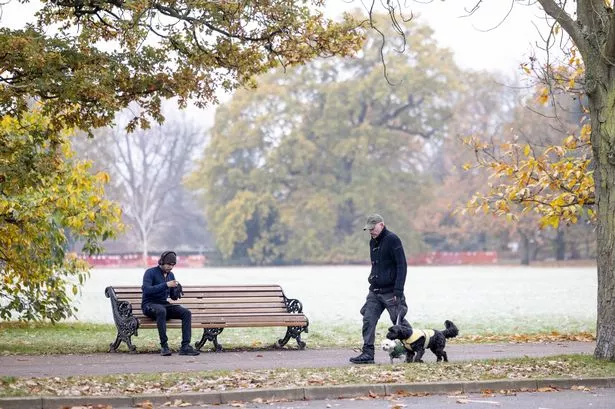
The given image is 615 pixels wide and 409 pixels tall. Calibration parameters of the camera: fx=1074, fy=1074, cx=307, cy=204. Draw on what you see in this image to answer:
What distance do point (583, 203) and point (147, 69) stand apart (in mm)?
7475

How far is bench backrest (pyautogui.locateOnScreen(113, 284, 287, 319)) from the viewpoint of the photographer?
16.0 metres

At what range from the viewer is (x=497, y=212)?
18.8 metres

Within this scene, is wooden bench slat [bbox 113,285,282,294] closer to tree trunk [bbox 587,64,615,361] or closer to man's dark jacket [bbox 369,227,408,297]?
man's dark jacket [bbox 369,227,408,297]

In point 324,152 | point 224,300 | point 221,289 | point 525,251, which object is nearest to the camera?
point 224,300

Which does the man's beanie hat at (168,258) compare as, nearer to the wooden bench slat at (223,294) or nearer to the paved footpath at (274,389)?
the paved footpath at (274,389)

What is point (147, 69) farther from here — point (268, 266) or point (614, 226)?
point (268, 266)

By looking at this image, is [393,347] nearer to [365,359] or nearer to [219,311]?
[365,359]

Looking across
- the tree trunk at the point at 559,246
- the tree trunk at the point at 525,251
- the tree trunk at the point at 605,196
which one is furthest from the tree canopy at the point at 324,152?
the tree trunk at the point at 605,196

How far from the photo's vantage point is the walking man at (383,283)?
1338 cm

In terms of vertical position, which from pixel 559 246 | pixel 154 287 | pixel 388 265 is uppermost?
pixel 559 246

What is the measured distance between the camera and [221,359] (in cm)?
1442

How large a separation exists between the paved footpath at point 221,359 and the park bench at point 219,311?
35 centimetres

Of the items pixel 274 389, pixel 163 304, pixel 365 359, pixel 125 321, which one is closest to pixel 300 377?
pixel 274 389

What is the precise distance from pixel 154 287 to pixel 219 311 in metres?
1.56
